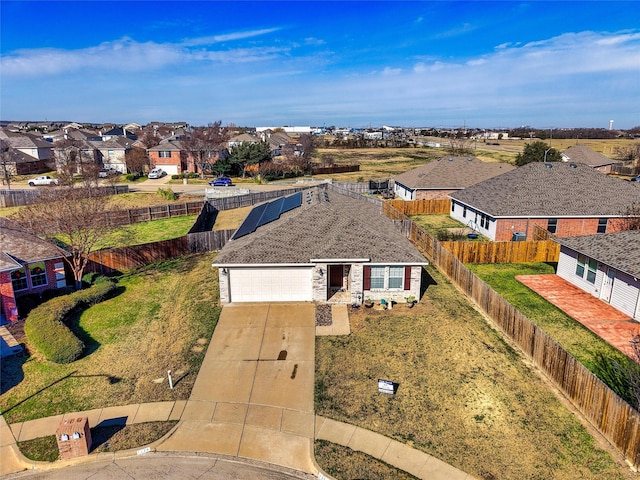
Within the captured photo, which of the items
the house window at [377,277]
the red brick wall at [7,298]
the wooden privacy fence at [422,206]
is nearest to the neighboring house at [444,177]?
the wooden privacy fence at [422,206]

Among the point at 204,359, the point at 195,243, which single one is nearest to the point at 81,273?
the point at 195,243

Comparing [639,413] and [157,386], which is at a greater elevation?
[639,413]

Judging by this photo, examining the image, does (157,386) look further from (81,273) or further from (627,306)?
(627,306)

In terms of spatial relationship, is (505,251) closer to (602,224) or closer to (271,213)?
(602,224)

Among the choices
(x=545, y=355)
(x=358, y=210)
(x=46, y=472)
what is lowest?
(x=46, y=472)

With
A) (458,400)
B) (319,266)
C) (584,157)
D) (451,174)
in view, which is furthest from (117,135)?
(458,400)

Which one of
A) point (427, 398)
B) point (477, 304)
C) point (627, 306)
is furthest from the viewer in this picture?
point (477, 304)

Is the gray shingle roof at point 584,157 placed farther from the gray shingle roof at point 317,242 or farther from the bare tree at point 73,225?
the bare tree at point 73,225
